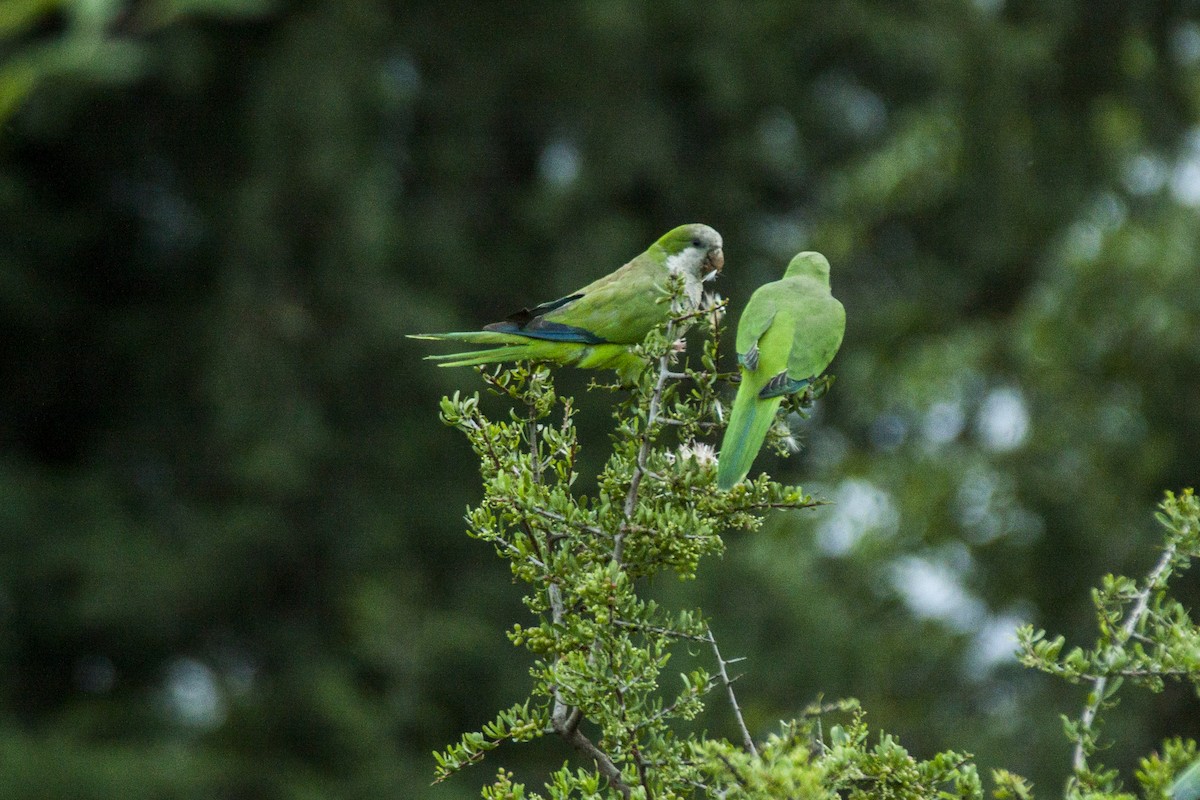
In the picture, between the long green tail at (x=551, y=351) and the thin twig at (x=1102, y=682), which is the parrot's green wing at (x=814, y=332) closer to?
the long green tail at (x=551, y=351)

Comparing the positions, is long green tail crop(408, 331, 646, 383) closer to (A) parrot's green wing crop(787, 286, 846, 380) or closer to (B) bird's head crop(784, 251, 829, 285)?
(A) parrot's green wing crop(787, 286, 846, 380)

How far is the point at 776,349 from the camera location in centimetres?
275

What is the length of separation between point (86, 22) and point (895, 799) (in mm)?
1326

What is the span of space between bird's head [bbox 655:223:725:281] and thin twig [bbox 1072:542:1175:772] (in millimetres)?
1786

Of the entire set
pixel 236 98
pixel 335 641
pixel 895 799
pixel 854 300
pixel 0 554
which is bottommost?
pixel 895 799

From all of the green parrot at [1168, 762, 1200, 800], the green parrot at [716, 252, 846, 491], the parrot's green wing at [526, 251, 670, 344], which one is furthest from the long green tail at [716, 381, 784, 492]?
the green parrot at [1168, 762, 1200, 800]

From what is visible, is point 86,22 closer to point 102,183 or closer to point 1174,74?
point 102,183

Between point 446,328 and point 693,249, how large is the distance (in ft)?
21.6

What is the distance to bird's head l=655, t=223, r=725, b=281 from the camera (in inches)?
142

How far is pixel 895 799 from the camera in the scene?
1.85 meters

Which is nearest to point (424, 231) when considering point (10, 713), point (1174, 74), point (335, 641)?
point (335, 641)

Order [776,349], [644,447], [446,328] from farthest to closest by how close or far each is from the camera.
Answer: [446,328], [776,349], [644,447]

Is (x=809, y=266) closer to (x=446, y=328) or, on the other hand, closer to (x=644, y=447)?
(x=644, y=447)

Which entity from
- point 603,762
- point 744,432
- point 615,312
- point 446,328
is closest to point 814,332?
point 615,312
